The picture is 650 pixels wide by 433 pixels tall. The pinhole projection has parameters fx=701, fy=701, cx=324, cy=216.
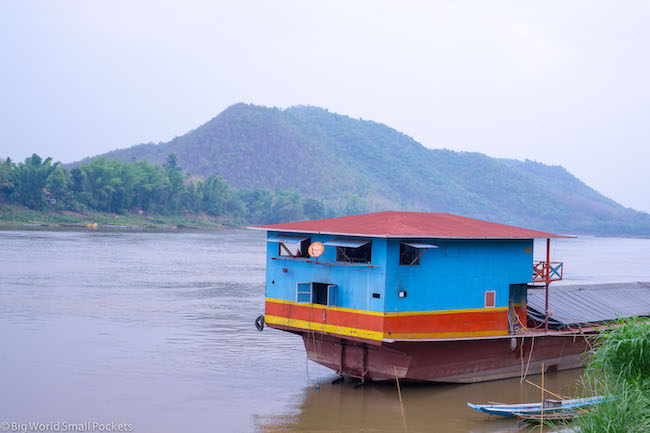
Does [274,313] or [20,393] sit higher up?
[274,313]

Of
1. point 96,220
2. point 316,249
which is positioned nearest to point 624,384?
point 316,249

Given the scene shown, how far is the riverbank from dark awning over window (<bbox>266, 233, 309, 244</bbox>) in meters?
50.5

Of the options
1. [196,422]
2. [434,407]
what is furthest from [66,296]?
[434,407]

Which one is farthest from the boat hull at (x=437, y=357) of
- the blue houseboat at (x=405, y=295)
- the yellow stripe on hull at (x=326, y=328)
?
the yellow stripe on hull at (x=326, y=328)

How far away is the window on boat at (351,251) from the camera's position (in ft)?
35.6

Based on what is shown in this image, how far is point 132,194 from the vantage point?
2857 inches

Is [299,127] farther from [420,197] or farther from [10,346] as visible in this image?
[10,346]

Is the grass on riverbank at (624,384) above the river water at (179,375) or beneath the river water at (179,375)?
above

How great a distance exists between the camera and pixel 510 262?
1229 cm

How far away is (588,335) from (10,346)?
11.5 meters

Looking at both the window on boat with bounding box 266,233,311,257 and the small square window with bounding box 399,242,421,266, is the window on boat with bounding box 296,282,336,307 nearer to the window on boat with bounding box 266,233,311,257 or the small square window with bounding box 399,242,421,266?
the window on boat with bounding box 266,233,311,257

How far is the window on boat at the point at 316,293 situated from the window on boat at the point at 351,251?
1.72 feet

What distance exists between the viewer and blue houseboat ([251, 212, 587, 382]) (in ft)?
35.1

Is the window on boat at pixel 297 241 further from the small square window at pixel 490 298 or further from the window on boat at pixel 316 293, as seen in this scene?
the small square window at pixel 490 298
